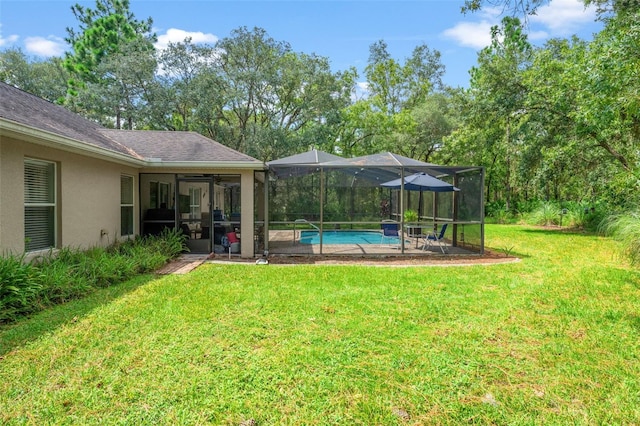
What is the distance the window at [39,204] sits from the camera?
19.8 feet

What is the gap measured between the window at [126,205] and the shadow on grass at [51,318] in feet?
11.7

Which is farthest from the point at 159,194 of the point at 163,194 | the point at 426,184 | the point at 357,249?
the point at 426,184

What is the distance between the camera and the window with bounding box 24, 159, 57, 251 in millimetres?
6035

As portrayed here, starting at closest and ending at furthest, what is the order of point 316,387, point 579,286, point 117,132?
point 316,387 < point 579,286 < point 117,132

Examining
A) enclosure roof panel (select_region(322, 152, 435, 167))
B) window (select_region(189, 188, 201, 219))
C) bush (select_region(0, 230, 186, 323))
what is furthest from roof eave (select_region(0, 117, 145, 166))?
enclosure roof panel (select_region(322, 152, 435, 167))

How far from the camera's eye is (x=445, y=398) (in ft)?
9.41

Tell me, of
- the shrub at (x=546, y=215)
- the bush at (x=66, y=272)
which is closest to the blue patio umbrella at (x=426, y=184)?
the bush at (x=66, y=272)

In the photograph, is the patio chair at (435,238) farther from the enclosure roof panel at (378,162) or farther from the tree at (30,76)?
the tree at (30,76)

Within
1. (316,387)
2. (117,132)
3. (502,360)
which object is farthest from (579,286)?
(117,132)

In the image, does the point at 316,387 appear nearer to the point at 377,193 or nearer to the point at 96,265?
the point at 96,265

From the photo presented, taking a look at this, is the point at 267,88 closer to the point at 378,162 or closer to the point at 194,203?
the point at 194,203

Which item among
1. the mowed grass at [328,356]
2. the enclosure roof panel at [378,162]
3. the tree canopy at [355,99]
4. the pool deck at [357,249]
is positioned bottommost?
the mowed grass at [328,356]

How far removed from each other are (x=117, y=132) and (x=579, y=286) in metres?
13.1

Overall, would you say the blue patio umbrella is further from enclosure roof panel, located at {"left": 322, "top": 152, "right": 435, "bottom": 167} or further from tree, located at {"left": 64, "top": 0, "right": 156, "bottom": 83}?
tree, located at {"left": 64, "top": 0, "right": 156, "bottom": 83}
